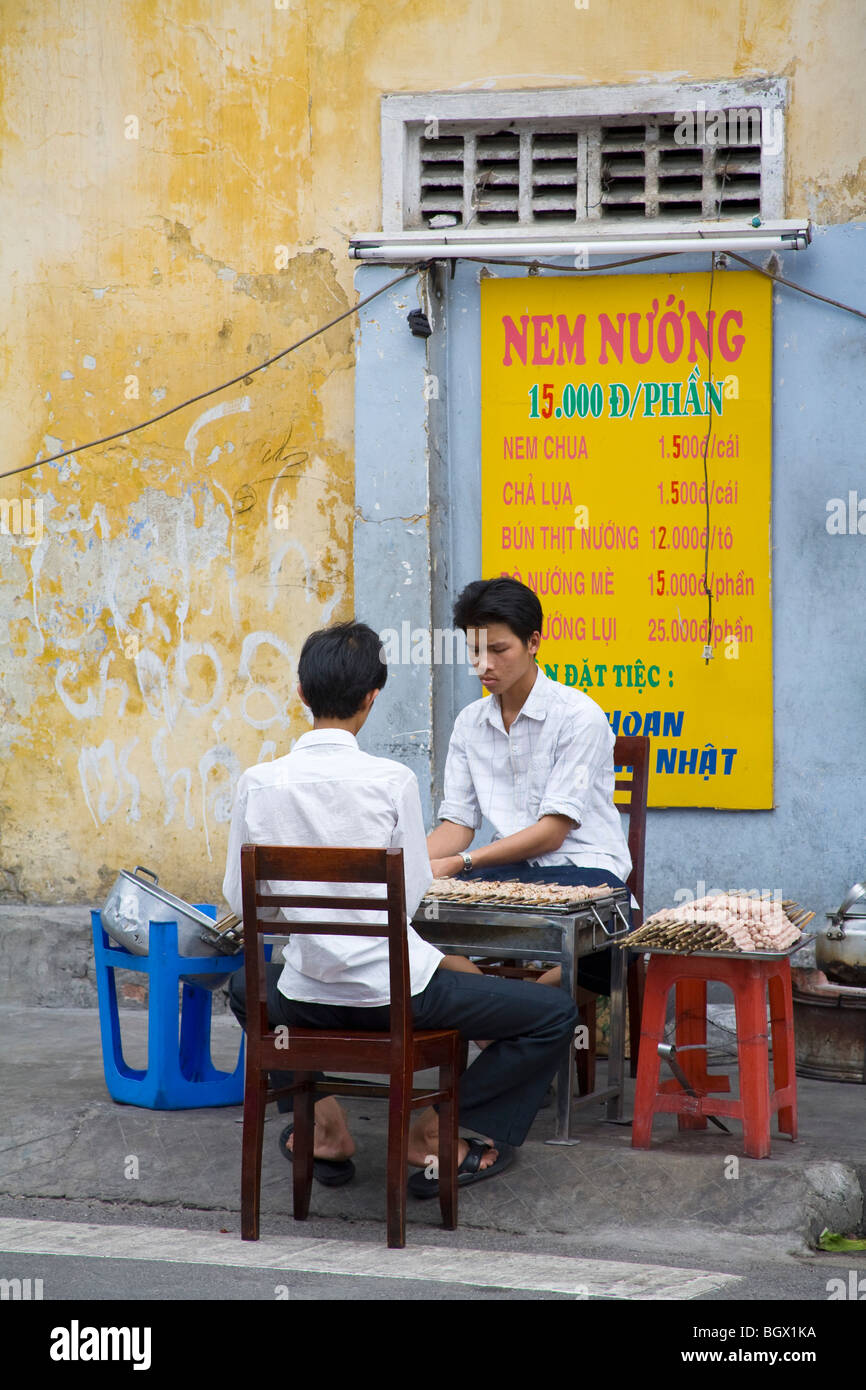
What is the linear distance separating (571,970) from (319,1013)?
74cm

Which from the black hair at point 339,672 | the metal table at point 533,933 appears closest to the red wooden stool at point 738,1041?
the metal table at point 533,933

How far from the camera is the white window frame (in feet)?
21.0

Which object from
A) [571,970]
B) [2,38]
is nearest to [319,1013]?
[571,970]

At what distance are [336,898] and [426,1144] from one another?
97 centimetres

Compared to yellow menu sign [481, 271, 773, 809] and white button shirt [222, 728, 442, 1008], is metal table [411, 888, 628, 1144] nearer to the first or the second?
white button shirt [222, 728, 442, 1008]

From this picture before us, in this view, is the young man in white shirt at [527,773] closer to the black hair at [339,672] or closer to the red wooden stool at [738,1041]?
the red wooden stool at [738,1041]

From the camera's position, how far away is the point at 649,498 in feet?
21.3

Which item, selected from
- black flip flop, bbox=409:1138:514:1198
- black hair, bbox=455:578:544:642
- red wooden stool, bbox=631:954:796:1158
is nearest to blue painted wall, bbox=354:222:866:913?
black hair, bbox=455:578:544:642

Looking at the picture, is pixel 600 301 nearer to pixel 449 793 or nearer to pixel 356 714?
pixel 449 793

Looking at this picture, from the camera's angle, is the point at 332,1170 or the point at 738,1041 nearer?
the point at 738,1041

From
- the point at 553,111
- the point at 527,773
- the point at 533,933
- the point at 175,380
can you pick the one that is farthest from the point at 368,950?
the point at 553,111

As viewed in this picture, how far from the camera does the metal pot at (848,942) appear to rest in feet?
17.3

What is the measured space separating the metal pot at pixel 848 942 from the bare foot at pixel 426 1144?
1.60 m

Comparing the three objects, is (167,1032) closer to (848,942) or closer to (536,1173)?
(536,1173)
